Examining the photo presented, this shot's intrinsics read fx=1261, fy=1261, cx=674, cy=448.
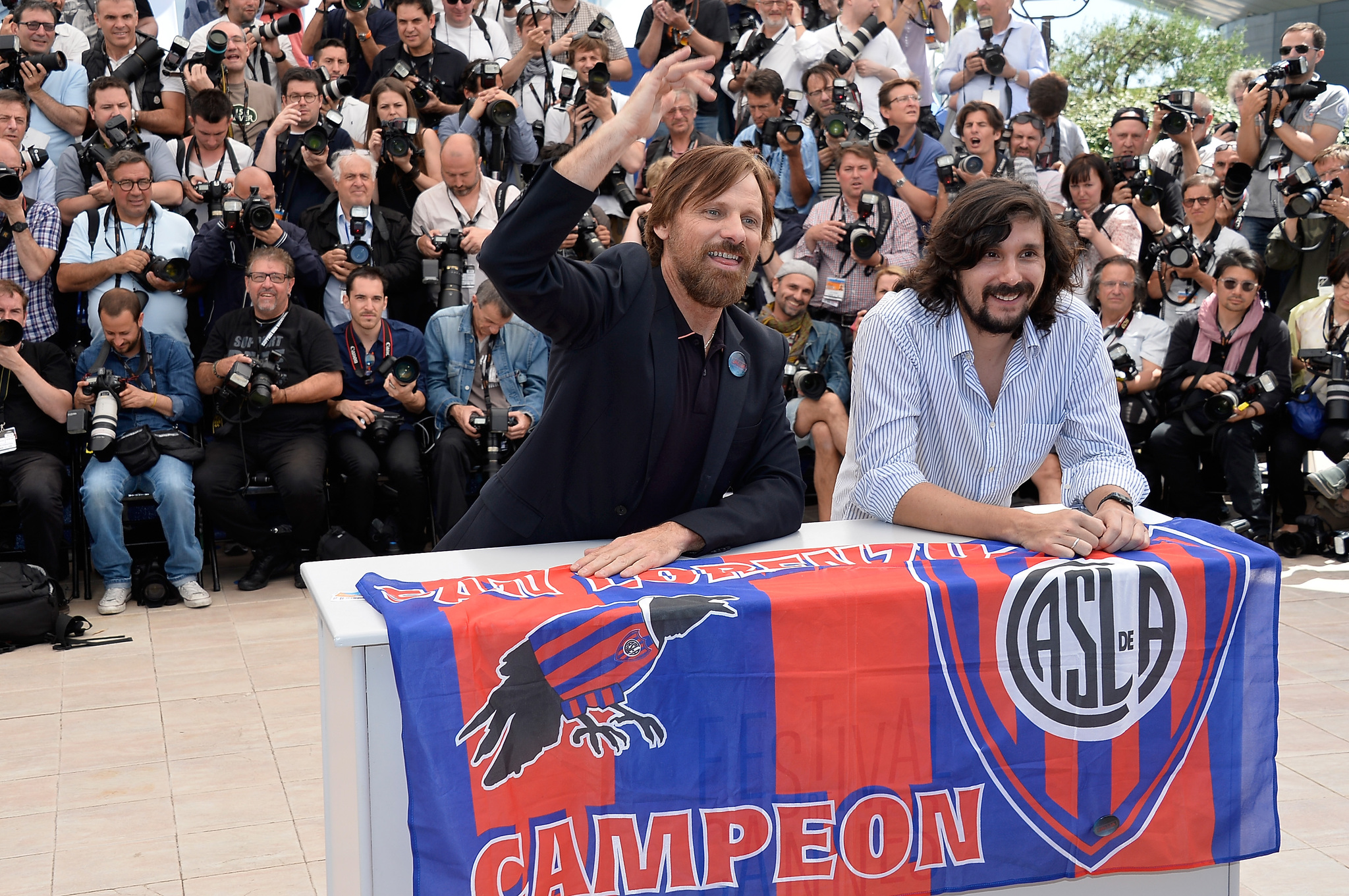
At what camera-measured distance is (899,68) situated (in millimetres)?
8180

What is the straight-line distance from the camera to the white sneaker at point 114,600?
5.23 meters

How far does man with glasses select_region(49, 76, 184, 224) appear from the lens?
6.13 m

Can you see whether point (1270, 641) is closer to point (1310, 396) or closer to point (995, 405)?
point (995, 405)

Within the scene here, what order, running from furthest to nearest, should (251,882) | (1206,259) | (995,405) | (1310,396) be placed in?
(1206,259), (1310,396), (251,882), (995,405)

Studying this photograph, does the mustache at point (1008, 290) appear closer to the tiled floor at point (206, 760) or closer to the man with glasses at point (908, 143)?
the tiled floor at point (206, 760)

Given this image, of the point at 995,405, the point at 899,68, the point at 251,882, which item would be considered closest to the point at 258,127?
the point at 899,68

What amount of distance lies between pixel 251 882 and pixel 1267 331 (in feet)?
17.3

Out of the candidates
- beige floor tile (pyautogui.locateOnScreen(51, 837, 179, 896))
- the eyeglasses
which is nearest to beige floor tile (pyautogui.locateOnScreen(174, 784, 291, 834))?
beige floor tile (pyautogui.locateOnScreen(51, 837, 179, 896))

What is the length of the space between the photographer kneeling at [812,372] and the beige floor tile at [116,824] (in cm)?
330

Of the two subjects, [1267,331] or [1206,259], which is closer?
[1267,331]

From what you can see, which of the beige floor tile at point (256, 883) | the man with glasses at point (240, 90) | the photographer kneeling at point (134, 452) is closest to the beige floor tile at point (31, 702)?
the photographer kneeling at point (134, 452)

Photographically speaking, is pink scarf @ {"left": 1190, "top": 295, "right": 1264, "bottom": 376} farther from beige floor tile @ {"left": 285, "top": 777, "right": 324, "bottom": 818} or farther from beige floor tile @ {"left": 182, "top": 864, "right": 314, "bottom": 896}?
beige floor tile @ {"left": 182, "top": 864, "right": 314, "bottom": 896}

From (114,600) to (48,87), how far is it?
125 inches

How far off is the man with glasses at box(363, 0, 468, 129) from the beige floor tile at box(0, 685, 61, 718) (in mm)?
4123
